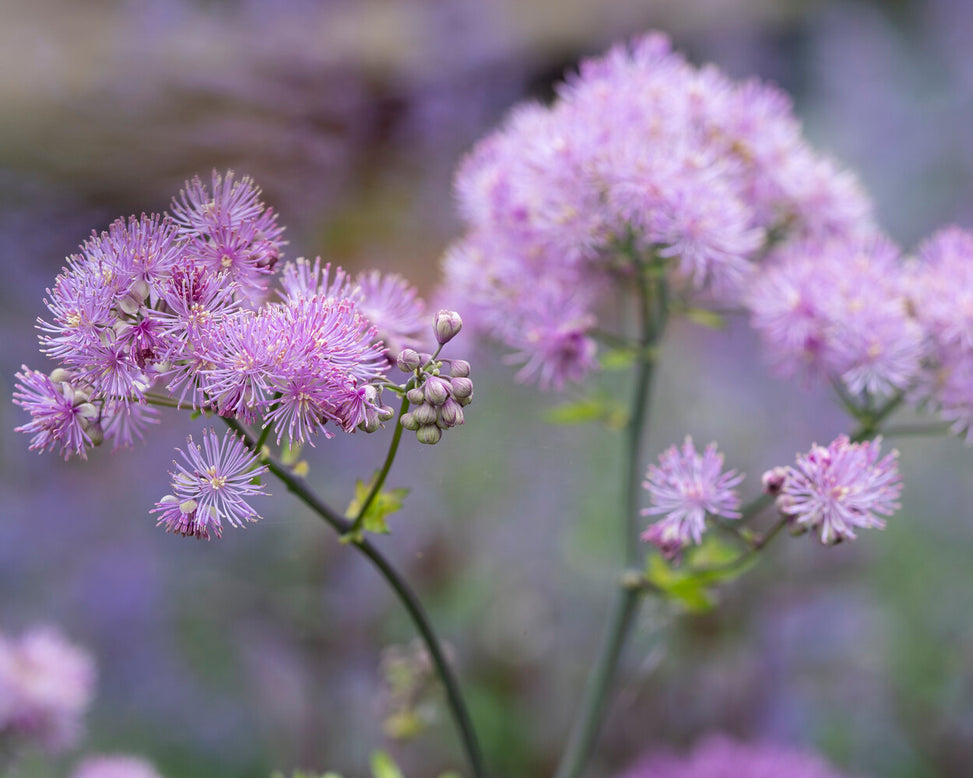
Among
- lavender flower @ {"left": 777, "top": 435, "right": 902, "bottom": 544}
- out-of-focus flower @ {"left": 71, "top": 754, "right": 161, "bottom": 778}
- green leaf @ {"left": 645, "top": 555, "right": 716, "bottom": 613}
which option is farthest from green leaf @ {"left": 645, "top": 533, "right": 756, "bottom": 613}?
out-of-focus flower @ {"left": 71, "top": 754, "right": 161, "bottom": 778}

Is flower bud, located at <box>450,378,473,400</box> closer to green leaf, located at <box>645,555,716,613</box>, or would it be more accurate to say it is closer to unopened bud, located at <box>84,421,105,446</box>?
unopened bud, located at <box>84,421,105,446</box>

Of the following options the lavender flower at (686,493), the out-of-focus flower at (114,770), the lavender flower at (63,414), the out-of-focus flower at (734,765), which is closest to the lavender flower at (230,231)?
the lavender flower at (63,414)

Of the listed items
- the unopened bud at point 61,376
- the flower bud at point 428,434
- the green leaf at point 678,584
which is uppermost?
the unopened bud at point 61,376

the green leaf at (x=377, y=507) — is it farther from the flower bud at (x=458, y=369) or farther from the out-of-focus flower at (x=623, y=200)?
the out-of-focus flower at (x=623, y=200)

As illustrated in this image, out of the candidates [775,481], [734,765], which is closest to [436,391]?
[775,481]

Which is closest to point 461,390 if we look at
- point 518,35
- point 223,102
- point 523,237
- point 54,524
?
point 523,237

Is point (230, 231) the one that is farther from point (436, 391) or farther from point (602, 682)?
point (602, 682)

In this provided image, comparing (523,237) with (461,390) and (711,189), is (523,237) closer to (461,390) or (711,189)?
(711,189)
